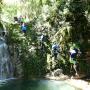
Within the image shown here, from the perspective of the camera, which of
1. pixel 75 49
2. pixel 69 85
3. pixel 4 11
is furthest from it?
pixel 4 11

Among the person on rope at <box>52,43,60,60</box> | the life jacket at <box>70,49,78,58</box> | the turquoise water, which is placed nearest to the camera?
the turquoise water

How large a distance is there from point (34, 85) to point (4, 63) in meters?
3.02

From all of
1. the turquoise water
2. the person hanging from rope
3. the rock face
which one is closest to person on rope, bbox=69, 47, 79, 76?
the person hanging from rope

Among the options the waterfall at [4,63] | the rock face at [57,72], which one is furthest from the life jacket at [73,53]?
the waterfall at [4,63]

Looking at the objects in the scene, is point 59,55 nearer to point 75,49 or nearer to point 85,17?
point 75,49

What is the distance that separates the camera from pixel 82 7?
18.2 m

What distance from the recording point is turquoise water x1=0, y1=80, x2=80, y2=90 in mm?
14867

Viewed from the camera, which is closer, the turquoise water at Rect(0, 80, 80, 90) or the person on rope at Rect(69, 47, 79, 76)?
the turquoise water at Rect(0, 80, 80, 90)

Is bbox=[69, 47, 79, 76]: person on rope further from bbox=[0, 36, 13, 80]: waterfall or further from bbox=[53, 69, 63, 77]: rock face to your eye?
bbox=[0, 36, 13, 80]: waterfall

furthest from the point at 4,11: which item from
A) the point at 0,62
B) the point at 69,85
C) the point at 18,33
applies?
the point at 69,85

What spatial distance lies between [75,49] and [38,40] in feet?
7.83

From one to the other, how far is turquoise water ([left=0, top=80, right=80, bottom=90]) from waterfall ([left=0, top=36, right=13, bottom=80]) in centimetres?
125

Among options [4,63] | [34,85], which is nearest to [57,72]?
[34,85]

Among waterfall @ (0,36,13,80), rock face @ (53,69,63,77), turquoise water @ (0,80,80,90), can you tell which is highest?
waterfall @ (0,36,13,80)
